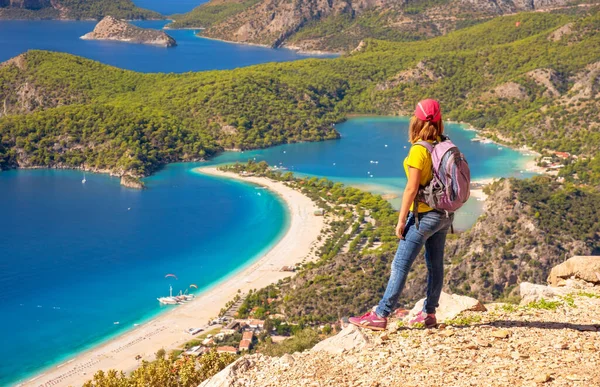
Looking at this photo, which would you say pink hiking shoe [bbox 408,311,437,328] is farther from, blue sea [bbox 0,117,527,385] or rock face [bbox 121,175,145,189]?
rock face [bbox 121,175,145,189]

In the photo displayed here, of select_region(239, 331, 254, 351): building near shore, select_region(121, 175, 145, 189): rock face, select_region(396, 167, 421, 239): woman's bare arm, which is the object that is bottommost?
select_region(239, 331, 254, 351): building near shore

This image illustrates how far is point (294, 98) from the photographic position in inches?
4134

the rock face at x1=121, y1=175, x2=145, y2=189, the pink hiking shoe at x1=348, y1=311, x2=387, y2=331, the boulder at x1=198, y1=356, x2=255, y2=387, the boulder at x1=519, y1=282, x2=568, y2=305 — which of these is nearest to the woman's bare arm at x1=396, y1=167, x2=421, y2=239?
the pink hiking shoe at x1=348, y1=311, x2=387, y2=331

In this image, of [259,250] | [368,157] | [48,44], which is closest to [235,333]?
[259,250]

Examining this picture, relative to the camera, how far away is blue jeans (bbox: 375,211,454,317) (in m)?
9.27

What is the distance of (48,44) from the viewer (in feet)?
616

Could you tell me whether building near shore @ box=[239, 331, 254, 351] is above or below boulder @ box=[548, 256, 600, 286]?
below

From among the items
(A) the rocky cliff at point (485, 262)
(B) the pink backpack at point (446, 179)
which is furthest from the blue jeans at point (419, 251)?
(A) the rocky cliff at point (485, 262)

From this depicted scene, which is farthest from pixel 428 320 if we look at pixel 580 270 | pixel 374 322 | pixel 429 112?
pixel 580 270

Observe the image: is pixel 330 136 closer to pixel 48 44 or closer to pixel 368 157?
pixel 368 157

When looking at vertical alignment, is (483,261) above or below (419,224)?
below

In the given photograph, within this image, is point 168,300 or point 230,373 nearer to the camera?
point 230,373

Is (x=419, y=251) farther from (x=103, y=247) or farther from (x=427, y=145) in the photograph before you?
(x=103, y=247)

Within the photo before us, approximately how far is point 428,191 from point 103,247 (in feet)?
158
